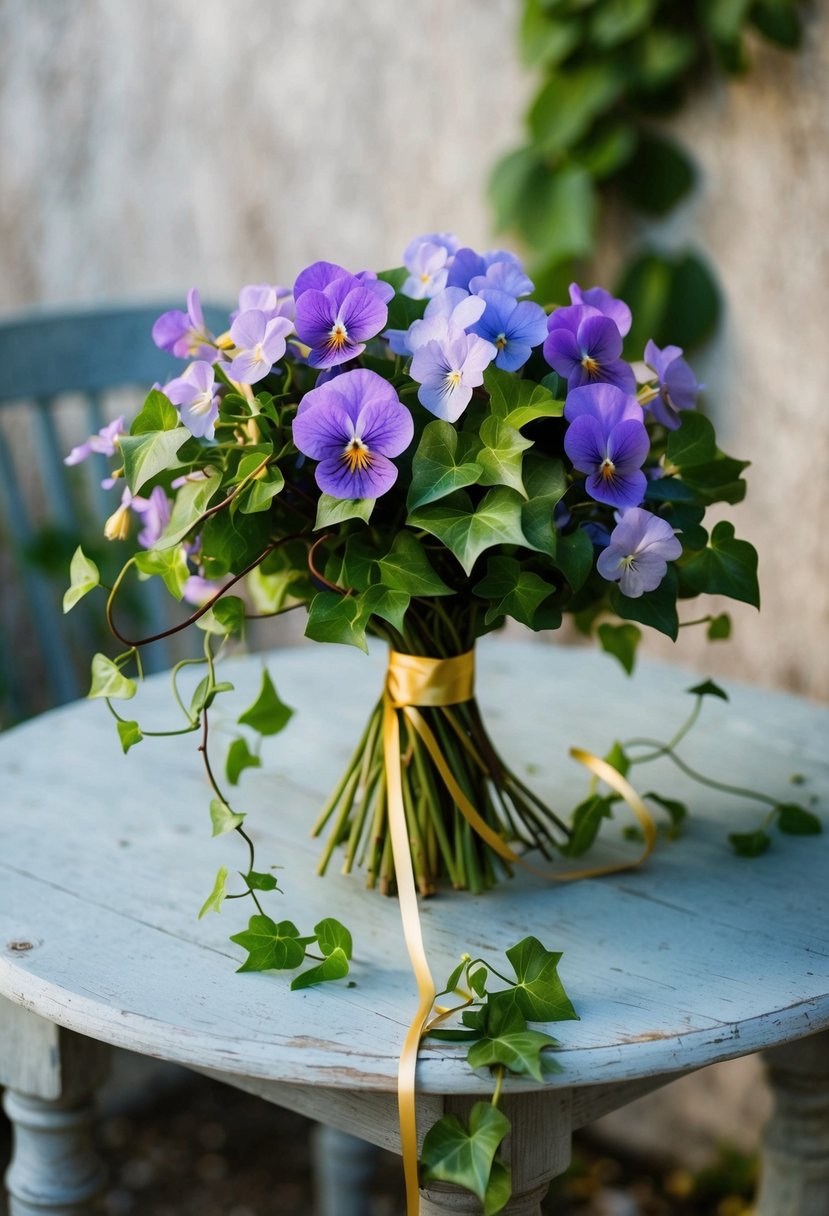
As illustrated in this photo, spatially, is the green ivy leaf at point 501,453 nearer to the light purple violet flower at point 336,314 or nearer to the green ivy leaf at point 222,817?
the light purple violet flower at point 336,314

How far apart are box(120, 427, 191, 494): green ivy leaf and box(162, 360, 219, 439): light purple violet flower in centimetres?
2

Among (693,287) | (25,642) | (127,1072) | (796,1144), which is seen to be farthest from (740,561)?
(25,642)

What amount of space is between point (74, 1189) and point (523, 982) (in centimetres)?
47

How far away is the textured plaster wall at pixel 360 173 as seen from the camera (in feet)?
4.96

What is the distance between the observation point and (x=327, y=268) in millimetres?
725

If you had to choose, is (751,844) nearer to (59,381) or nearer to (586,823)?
(586,823)

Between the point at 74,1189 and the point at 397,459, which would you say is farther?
the point at 74,1189

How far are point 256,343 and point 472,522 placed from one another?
0.55 ft

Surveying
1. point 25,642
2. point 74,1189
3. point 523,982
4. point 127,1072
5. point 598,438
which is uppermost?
point 598,438

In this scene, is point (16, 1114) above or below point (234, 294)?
below

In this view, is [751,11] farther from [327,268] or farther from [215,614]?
[215,614]

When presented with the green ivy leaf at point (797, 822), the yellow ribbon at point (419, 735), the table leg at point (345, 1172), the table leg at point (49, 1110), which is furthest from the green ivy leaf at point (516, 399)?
the table leg at point (345, 1172)

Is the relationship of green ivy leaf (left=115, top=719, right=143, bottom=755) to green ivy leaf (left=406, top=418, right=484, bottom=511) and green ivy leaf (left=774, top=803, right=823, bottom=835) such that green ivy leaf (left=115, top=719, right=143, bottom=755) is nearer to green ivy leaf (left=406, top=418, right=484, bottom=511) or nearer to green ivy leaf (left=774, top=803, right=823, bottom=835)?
green ivy leaf (left=406, top=418, right=484, bottom=511)

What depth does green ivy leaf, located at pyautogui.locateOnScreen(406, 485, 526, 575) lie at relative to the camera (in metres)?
0.68
